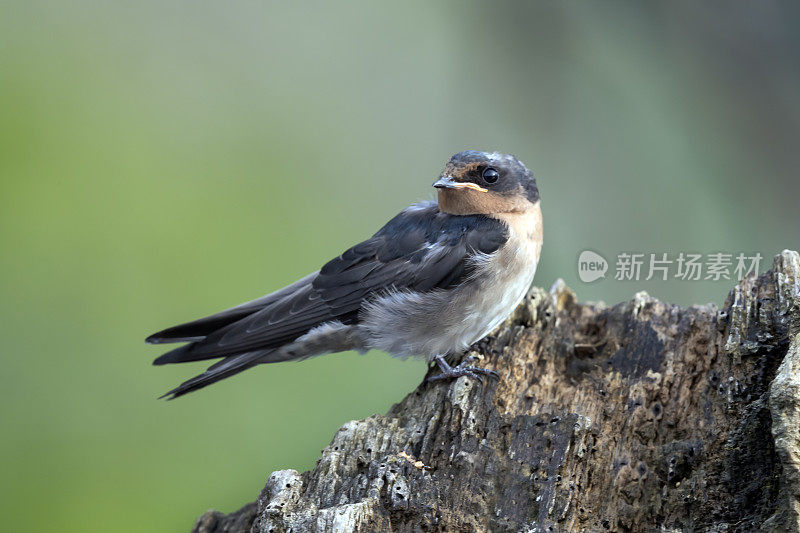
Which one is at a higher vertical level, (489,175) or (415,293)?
(489,175)

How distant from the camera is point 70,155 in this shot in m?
4.68

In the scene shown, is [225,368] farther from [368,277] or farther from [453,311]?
[453,311]

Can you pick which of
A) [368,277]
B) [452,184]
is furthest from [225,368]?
[452,184]

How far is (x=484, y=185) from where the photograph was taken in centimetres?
338

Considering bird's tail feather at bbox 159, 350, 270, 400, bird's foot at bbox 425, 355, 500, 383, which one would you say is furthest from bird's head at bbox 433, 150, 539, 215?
bird's tail feather at bbox 159, 350, 270, 400

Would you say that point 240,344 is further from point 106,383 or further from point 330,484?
point 106,383

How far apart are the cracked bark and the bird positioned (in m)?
0.34

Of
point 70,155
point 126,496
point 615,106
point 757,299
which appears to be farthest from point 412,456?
point 70,155

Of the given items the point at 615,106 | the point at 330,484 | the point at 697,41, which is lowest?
the point at 330,484

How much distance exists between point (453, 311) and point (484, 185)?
0.60 meters

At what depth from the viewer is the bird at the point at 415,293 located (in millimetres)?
3281

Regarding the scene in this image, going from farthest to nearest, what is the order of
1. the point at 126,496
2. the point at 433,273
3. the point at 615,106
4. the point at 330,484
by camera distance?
the point at 615,106
the point at 126,496
the point at 433,273
the point at 330,484

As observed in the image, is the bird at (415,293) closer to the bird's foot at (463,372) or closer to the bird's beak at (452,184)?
the bird's beak at (452,184)

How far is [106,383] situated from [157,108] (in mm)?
1808
